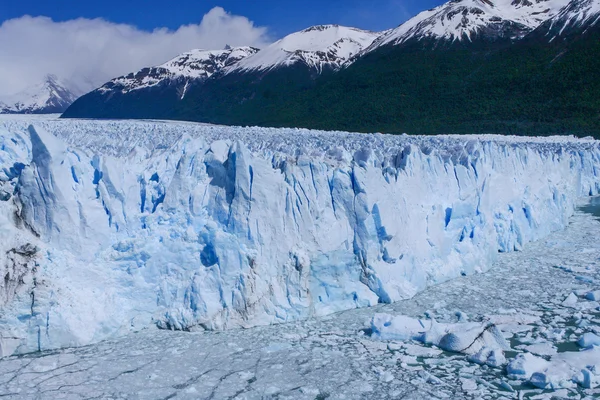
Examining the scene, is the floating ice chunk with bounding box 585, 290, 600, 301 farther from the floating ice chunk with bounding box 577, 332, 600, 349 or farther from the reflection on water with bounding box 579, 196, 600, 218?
the reflection on water with bounding box 579, 196, 600, 218

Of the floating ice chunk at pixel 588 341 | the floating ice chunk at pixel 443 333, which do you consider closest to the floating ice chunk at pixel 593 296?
the floating ice chunk at pixel 588 341

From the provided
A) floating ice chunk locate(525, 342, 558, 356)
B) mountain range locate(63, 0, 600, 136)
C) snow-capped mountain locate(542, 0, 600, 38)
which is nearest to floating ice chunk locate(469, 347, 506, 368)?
floating ice chunk locate(525, 342, 558, 356)

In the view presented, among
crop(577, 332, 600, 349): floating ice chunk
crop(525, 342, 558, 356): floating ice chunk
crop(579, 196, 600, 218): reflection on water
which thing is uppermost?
crop(579, 196, 600, 218): reflection on water

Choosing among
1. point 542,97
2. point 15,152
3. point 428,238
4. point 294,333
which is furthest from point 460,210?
point 542,97

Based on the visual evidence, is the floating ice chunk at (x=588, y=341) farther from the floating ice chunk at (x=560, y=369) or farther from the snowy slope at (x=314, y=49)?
the snowy slope at (x=314, y=49)

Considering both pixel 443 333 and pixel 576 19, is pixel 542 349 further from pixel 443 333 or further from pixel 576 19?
pixel 576 19

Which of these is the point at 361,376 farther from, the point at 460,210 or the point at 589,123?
the point at 589,123

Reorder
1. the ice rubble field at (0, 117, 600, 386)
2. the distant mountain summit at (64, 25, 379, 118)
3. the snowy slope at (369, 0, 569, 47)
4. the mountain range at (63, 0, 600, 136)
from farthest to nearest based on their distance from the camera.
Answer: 1. the distant mountain summit at (64, 25, 379, 118)
2. the snowy slope at (369, 0, 569, 47)
3. the mountain range at (63, 0, 600, 136)
4. the ice rubble field at (0, 117, 600, 386)
